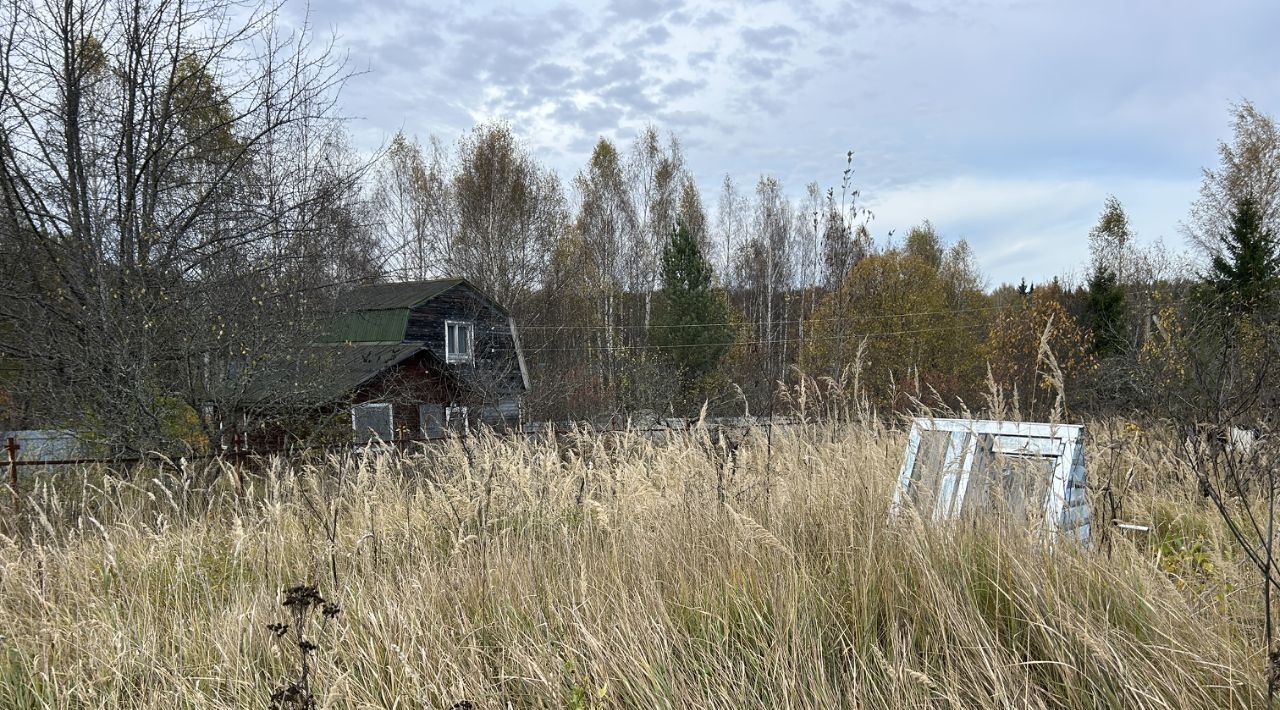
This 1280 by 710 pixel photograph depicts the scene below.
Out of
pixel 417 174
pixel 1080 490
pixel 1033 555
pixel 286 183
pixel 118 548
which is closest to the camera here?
pixel 1033 555

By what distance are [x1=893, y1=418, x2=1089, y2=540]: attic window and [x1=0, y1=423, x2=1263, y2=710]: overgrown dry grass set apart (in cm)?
16

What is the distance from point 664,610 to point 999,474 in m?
1.38

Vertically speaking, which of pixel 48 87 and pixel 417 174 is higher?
pixel 417 174

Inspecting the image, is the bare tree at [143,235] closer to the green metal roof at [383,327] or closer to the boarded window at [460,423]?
the boarded window at [460,423]

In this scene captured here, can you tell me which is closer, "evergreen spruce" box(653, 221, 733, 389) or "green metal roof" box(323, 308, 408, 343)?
"green metal roof" box(323, 308, 408, 343)

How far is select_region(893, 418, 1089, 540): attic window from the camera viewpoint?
286 cm

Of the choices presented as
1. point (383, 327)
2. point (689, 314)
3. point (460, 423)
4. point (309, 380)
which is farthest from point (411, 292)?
point (460, 423)

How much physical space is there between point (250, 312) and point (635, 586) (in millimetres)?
6117

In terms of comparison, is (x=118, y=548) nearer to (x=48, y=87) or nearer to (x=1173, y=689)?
(x=1173, y=689)

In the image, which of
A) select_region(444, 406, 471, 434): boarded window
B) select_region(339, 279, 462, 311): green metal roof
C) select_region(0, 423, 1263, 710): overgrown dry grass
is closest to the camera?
select_region(0, 423, 1263, 710): overgrown dry grass

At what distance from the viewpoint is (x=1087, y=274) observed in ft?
107

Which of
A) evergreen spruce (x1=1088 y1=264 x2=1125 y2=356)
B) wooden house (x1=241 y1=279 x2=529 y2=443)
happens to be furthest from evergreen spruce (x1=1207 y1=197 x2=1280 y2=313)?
wooden house (x1=241 y1=279 x2=529 y2=443)

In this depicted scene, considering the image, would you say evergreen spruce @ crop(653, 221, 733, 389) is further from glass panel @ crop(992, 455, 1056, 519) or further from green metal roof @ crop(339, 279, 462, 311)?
glass panel @ crop(992, 455, 1056, 519)

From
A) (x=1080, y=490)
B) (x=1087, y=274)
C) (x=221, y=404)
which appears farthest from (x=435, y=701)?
(x=1087, y=274)
